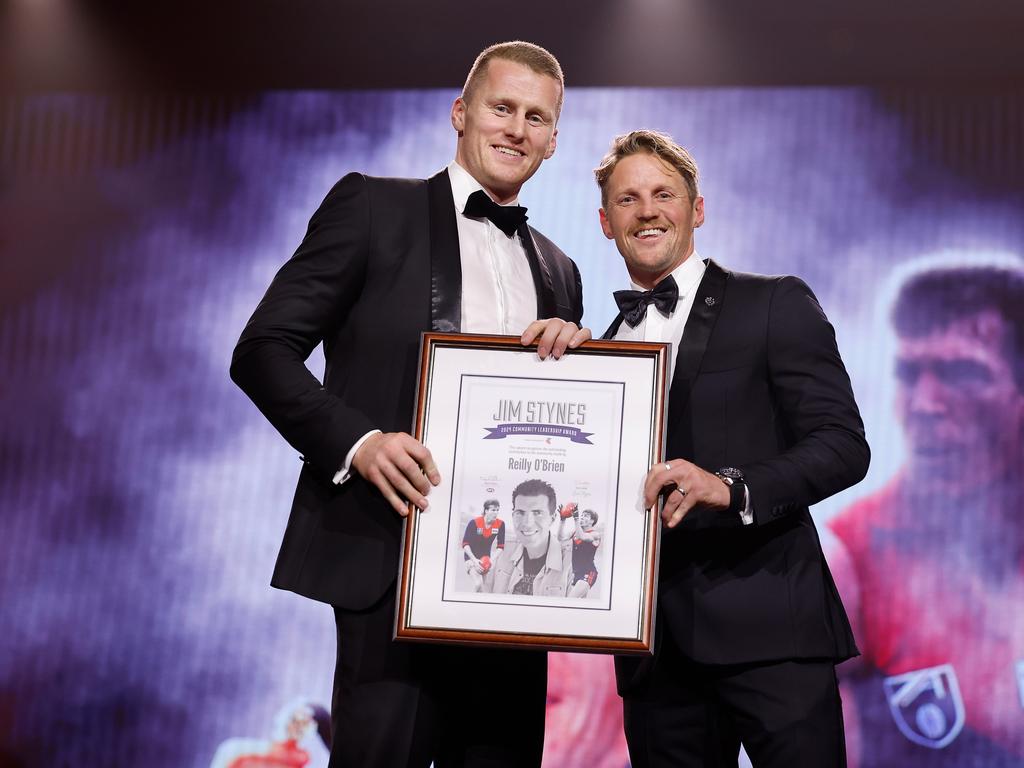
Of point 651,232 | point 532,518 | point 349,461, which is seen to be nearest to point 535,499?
point 532,518

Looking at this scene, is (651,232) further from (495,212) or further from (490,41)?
(490,41)

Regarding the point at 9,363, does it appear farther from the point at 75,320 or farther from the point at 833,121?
the point at 833,121

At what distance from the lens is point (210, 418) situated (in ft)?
12.9

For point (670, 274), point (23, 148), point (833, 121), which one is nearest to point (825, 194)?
point (833, 121)

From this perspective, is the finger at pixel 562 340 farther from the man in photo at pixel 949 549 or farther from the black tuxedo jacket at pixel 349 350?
the man in photo at pixel 949 549

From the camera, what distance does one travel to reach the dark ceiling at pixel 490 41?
3752 mm

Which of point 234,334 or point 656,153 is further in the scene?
point 234,334

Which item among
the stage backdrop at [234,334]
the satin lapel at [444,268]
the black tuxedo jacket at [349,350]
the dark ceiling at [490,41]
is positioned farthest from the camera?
the dark ceiling at [490,41]

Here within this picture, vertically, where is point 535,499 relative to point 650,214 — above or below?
below

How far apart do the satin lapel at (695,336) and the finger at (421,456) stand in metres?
0.49

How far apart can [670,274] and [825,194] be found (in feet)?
6.75

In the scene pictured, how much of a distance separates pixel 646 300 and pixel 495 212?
0.34 metres

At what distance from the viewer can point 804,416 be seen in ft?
5.77

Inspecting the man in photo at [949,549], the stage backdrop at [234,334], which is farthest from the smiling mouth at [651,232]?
the man in photo at [949,549]
